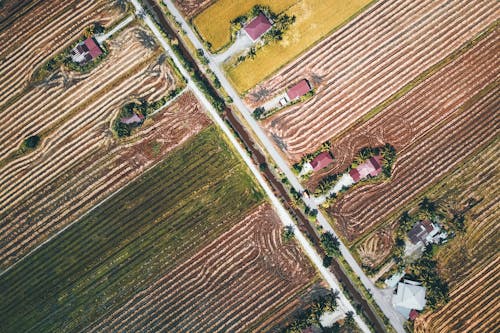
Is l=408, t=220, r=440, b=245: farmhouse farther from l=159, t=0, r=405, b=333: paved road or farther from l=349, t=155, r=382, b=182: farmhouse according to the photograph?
l=349, t=155, r=382, b=182: farmhouse

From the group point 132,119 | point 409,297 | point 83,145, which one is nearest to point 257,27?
point 132,119

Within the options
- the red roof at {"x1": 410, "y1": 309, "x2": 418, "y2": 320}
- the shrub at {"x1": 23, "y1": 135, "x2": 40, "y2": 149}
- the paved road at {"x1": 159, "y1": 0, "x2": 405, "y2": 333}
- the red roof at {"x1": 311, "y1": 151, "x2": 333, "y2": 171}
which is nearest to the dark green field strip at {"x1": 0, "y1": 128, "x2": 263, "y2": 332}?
the paved road at {"x1": 159, "y1": 0, "x2": 405, "y2": 333}

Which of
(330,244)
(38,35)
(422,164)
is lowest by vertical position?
(330,244)

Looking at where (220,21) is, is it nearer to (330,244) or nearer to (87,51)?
(87,51)

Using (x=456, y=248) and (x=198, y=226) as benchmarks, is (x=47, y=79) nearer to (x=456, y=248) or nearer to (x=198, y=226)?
(x=198, y=226)

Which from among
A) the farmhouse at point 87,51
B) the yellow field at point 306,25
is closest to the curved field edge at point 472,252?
the yellow field at point 306,25

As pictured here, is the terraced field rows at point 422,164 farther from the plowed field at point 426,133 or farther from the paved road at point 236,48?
the paved road at point 236,48

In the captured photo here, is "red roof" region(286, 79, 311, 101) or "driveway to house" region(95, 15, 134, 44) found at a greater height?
"driveway to house" region(95, 15, 134, 44)
